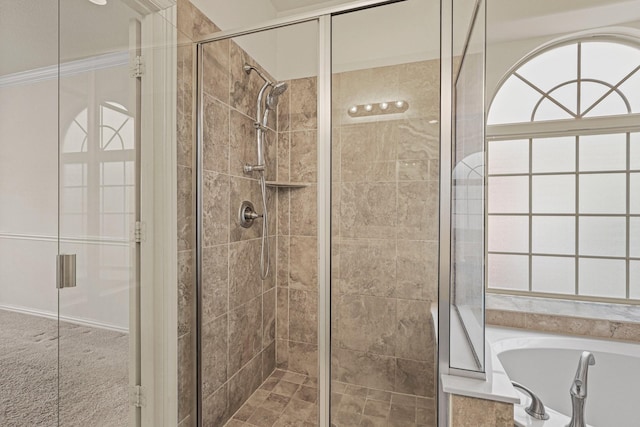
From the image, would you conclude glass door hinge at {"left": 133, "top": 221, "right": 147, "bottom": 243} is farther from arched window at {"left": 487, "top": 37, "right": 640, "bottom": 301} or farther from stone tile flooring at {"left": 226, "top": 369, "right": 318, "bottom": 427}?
arched window at {"left": 487, "top": 37, "right": 640, "bottom": 301}

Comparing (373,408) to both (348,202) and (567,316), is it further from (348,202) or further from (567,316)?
(567,316)

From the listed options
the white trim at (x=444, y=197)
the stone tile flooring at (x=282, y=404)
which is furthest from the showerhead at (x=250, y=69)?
the stone tile flooring at (x=282, y=404)

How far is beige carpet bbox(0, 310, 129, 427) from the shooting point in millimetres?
870

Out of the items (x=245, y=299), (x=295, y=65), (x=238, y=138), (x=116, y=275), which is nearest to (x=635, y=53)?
(x=295, y=65)

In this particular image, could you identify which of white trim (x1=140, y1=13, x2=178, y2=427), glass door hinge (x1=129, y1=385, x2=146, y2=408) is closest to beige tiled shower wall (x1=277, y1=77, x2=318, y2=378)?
white trim (x1=140, y1=13, x2=178, y2=427)

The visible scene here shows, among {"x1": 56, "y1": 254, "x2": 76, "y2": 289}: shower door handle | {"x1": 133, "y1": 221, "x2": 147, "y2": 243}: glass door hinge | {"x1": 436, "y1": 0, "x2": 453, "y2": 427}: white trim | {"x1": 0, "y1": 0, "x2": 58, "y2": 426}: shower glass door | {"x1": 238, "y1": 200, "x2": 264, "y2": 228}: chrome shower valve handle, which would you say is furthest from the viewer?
{"x1": 238, "y1": 200, "x2": 264, "y2": 228}: chrome shower valve handle

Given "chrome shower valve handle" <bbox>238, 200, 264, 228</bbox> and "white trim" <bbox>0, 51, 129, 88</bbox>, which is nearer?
"white trim" <bbox>0, 51, 129, 88</bbox>

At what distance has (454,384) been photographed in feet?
3.43

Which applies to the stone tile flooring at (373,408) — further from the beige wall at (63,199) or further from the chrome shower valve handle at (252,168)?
the chrome shower valve handle at (252,168)

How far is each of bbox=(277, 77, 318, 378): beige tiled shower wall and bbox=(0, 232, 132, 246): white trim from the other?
3.27ft

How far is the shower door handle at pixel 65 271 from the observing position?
1.00 m

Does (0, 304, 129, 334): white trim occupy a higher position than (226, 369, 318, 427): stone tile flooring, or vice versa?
(0, 304, 129, 334): white trim

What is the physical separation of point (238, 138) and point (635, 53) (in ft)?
8.95

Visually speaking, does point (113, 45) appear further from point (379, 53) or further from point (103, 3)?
point (379, 53)
